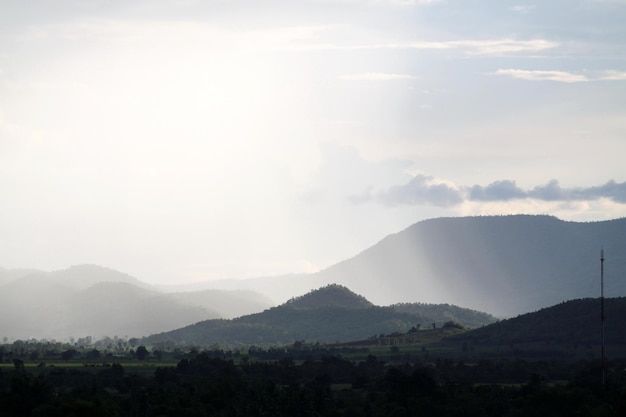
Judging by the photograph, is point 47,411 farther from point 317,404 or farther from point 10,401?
point 317,404

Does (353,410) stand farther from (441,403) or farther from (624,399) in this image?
(624,399)

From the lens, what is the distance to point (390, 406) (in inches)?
7594

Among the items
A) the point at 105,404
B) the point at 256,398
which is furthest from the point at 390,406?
the point at 105,404

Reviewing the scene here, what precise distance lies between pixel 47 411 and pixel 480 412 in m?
67.7

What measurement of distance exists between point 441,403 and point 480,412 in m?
7.68

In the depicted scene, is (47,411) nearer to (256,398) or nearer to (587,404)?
(256,398)

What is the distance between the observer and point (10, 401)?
178m

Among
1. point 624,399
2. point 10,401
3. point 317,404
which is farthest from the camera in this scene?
point 317,404

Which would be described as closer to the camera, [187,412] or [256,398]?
[187,412]

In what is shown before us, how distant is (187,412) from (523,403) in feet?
183

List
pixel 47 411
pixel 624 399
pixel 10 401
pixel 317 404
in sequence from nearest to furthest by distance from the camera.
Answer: pixel 624 399 < pixel 47 411 < pixel 10 401 < pixel 317 404

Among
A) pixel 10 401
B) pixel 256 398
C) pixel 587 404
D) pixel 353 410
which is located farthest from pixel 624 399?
pixel 10 401

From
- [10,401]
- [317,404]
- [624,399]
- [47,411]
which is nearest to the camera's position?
[624,399]

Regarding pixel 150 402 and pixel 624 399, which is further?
pixel 150 402
